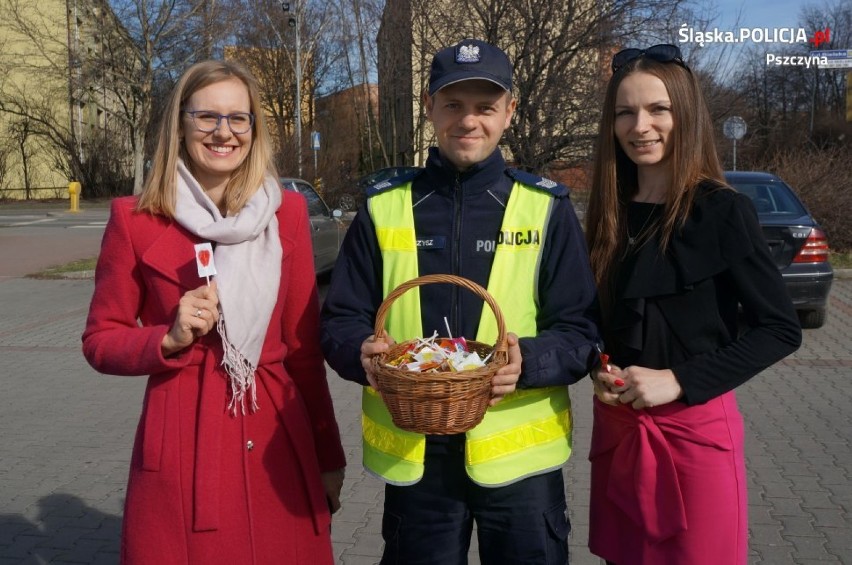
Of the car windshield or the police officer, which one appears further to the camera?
the car windshield

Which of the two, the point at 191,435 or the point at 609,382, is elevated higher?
the point at 609,382

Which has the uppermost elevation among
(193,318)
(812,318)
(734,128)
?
(734,128)

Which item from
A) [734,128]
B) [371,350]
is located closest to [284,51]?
[734,128]

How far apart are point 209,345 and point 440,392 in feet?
2.47

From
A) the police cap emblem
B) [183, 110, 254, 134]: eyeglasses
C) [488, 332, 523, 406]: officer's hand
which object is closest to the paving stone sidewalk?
[488, 332, 523, 406]: officer's hand

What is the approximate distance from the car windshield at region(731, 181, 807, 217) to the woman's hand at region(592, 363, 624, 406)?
312 inches

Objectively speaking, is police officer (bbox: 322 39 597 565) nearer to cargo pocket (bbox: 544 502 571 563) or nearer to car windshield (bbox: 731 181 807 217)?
cargo pocket (bbox: 544 502 571 563)

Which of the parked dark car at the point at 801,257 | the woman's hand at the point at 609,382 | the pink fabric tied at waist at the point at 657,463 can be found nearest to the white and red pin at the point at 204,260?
the woman's hand at the point at 609,382

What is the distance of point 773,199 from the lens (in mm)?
9953

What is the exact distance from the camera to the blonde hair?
2.39 metres

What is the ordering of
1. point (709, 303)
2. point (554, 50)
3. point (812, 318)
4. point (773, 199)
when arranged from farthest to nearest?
1. point (554, 50)
2. point (773, 199)
3. point (812, 318)
4. point (709, 303)

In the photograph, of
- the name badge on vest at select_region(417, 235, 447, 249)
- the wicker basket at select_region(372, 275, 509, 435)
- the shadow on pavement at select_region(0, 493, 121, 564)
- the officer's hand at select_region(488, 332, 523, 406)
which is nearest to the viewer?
the wicker basket at select_region(372, 275, 509, 435)

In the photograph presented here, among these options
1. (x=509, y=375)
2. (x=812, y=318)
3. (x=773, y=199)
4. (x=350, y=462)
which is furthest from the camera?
(x=773, y=199)

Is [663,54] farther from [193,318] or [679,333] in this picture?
[193,318]
